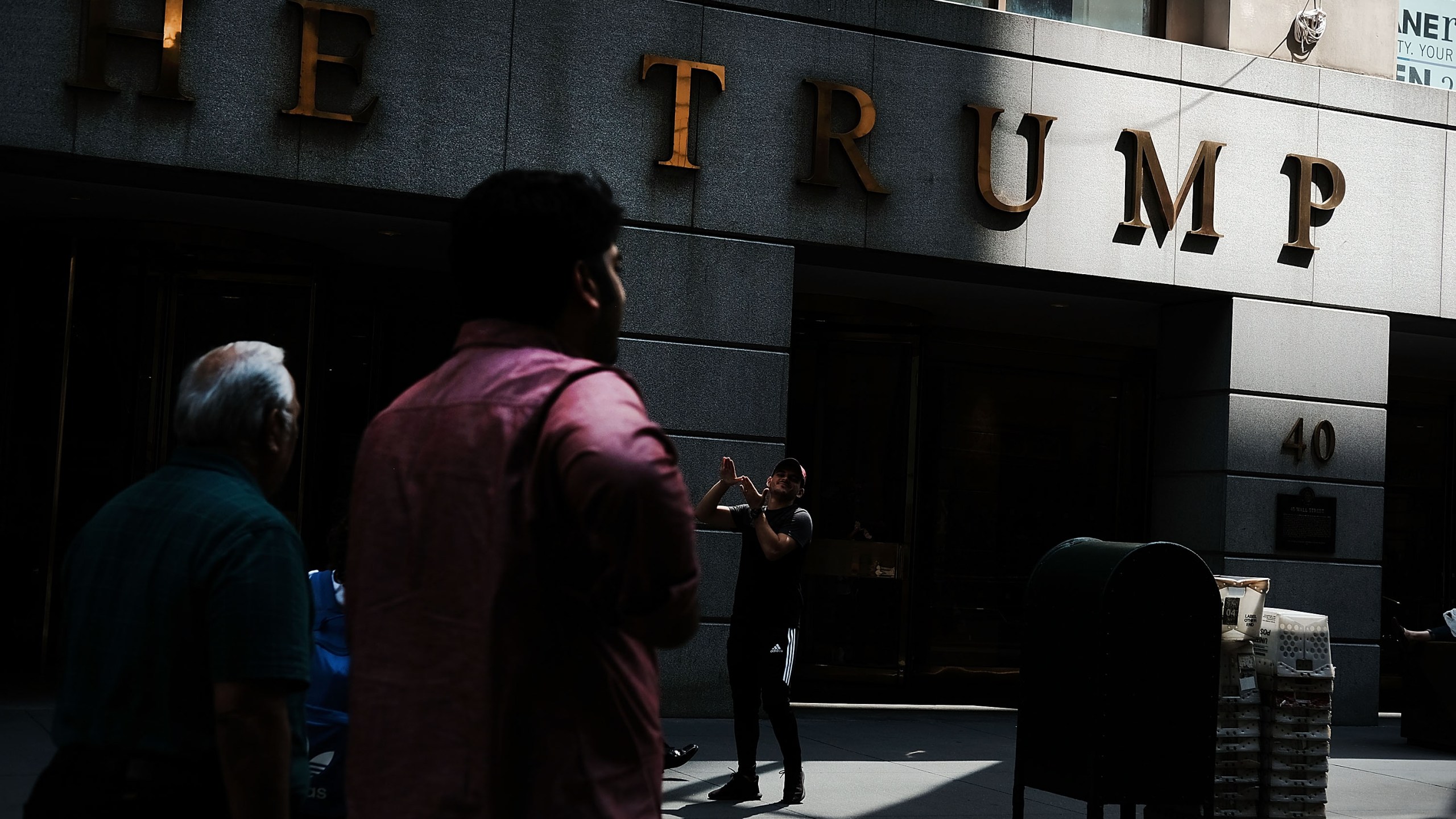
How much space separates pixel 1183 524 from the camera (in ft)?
39.2

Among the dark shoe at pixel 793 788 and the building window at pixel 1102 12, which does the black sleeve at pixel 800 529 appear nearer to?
the dark shoe at pixel 793 788

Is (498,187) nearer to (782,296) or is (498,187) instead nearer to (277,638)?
(277,638)

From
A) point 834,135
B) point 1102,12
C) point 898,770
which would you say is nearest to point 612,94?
point 834,135

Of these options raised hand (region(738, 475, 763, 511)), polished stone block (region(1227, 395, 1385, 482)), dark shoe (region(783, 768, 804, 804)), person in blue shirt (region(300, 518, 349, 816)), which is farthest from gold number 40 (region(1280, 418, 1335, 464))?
person in blue shirt (region(300, 518, 349, 816))

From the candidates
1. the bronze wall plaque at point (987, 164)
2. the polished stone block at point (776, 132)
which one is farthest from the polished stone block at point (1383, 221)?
the polished stone block at point (776, 132)

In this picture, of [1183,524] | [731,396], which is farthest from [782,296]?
[1183,524]

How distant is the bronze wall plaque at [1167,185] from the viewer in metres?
11.4

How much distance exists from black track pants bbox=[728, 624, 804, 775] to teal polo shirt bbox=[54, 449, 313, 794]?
199 inches

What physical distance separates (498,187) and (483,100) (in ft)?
26.8

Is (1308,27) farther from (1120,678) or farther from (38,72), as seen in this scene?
(38,72)

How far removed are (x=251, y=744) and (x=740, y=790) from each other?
5.22 metres

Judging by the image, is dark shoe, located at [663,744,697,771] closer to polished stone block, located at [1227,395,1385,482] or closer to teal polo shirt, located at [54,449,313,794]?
teal polo shirt, located at [54,449,313,794]

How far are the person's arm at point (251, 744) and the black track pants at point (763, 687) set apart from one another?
5121mm

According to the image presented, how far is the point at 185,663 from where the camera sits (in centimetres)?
245
